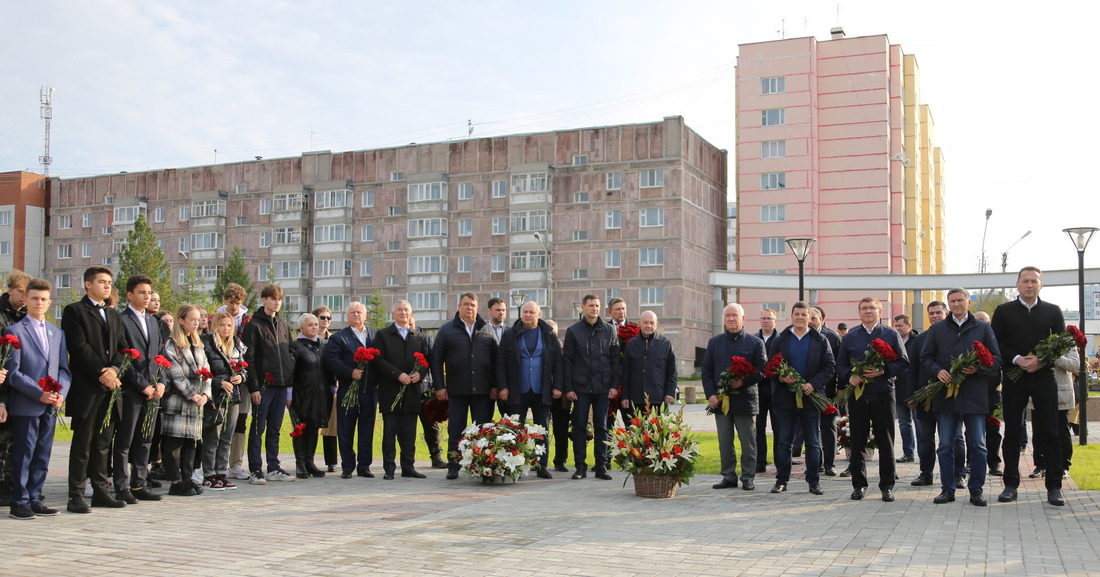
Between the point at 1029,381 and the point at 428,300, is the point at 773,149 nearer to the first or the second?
the point at 428,300

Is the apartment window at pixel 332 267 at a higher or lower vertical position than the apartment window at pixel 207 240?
lower

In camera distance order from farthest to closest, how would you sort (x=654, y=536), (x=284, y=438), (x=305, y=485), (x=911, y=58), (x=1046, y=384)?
(x=911, y=58), (x=284, y=438), (x=305, y=485), (x=1046, y=384), (x=654, y=536)

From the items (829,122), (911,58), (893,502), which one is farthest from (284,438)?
(911,58)

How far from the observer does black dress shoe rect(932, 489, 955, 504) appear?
408 inches

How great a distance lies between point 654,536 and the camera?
8.38m

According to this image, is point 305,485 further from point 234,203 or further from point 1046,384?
point 234,203

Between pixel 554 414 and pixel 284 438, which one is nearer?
pixel 554 414

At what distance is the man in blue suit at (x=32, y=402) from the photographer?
911 centimetres

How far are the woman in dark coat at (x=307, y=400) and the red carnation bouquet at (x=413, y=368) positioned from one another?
2.93ft

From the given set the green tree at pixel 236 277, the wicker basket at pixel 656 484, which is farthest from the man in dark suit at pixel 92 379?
the green tree at pixel 236 277

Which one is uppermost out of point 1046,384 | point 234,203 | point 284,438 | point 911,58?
point 911,58

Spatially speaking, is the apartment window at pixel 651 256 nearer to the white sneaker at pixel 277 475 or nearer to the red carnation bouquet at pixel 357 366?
the red carnation bouquet at pixel 357 366

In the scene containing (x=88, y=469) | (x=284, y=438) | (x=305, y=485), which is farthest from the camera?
(x=284, y=438)

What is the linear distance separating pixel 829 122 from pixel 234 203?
42.7 meters
